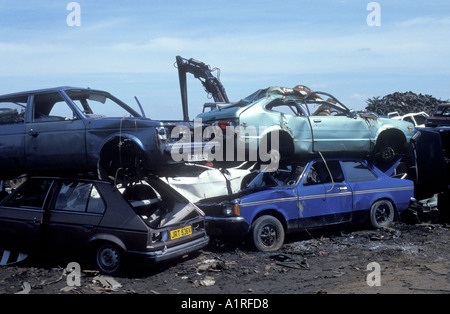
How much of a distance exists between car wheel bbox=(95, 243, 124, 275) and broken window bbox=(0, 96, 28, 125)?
279cm

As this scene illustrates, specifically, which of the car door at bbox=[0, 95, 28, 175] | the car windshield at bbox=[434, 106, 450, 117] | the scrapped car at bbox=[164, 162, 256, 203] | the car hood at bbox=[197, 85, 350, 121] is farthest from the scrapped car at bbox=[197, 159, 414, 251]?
the car windshield at bbox=[434, 106, 450, 117]

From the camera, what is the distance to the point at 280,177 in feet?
27.5

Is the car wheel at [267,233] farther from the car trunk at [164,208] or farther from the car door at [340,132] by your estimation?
the car door at [340,132]

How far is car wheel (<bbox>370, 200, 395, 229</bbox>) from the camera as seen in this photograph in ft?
29.1

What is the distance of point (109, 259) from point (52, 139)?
7.06 feet

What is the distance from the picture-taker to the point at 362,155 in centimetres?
952

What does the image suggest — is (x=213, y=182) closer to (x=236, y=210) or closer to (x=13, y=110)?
(x=236, y=210)

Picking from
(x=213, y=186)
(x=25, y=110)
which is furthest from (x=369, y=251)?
(x=25, y=110)

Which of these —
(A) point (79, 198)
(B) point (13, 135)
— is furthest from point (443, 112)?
(B) point (13, 135)

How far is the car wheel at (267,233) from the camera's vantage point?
7.36m

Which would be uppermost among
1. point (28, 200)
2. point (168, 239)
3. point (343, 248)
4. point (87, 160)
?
point (87, 160)
